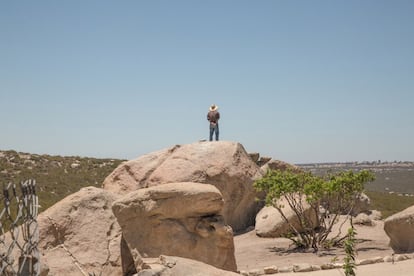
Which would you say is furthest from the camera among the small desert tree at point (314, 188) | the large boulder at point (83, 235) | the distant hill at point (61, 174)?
the distant hill at point (61, 174)

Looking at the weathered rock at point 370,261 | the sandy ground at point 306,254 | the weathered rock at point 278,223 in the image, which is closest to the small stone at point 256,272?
the sandy ground at point 306,254

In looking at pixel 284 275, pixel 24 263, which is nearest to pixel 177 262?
pixel 24 263

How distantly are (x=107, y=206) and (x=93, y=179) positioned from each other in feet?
92.9

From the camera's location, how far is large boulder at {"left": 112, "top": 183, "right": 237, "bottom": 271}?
1009cm

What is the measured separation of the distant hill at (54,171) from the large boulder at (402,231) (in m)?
20.0

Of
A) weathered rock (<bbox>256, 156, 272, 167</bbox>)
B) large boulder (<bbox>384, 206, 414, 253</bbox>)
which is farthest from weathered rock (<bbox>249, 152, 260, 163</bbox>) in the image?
large boulder (<bbox>384, 206, 414, 253</bbox>)

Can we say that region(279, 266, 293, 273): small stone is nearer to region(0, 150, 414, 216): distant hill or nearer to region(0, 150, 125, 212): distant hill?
region(0, 150, 414, 216): distant hill

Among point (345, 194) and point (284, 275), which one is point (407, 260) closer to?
point (284, 275)

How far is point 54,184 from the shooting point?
113 feet

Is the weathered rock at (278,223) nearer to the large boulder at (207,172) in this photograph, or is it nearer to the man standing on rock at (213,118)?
the large boulder at (207,172)

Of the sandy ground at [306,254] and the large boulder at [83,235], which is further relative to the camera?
the sandy ground at [306,254]

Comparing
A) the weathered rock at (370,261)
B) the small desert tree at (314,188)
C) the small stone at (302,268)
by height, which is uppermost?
the small desert tree at (314,188)

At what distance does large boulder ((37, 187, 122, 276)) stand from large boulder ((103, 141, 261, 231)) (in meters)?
7.29

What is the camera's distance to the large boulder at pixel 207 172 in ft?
59.4
